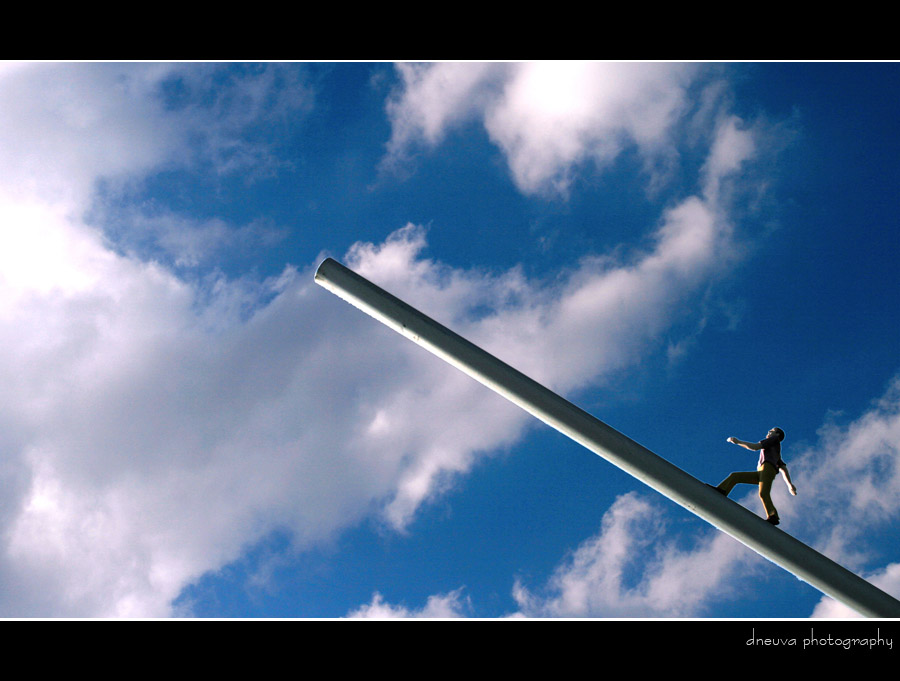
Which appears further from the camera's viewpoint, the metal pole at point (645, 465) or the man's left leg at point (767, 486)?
the man's left leg at point (767, 486)

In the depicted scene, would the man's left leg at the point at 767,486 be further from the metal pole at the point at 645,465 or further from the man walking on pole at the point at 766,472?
the metal pole at the point at 645,465

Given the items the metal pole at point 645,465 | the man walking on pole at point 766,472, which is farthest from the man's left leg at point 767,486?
the metal pole at point 645,465

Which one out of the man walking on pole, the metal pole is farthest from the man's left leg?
the metal pole

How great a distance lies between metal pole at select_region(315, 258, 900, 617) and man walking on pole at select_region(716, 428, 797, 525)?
1278 mm

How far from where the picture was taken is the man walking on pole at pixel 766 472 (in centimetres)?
708

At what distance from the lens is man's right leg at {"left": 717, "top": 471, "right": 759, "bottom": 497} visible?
23.1 ft

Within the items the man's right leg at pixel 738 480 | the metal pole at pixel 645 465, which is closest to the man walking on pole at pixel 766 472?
the man's right leg at pixel 738 480

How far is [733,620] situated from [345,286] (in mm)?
4601

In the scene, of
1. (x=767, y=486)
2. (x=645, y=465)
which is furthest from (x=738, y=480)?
(x=645, y=465)

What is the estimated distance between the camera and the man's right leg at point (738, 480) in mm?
7050

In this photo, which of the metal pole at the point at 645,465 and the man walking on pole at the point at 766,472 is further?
the man walking on pole at the point at 766,472
